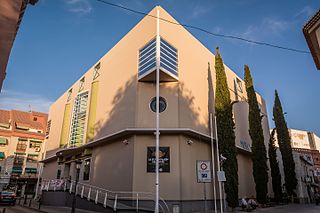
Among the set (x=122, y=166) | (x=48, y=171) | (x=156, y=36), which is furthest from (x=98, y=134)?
(x=48, y=171)

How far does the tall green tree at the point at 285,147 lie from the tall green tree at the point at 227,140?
43.7 feet

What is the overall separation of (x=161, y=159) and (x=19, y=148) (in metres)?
40.2

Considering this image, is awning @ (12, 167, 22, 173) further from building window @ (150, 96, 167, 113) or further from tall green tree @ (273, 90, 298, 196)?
tall green tree @ (273, 90, 298, 196)

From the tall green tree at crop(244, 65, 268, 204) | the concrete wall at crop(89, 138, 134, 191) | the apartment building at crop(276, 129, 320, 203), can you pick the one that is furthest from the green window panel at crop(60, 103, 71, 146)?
the apartment building at crop(276, 129, 320, 203)

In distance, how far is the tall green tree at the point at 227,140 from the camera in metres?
16.9

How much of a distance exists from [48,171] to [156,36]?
2282 centimetres

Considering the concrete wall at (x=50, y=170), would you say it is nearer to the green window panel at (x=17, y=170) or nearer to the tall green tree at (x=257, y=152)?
the green window panel at (x=17, y=170)

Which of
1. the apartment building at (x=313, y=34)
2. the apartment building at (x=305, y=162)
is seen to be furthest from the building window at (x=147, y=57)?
the apartment building at (x=305, y=162)

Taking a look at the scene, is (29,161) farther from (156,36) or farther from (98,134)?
(156,36)

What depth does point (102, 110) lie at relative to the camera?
68.6 feet

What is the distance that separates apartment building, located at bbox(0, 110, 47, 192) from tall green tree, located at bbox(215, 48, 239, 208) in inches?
1415

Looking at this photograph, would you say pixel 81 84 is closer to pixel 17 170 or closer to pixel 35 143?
pixel 35 143

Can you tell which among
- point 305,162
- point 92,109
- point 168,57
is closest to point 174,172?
point 168,57

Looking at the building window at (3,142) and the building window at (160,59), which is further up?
the building window at (160,59)
